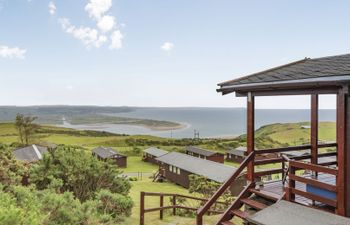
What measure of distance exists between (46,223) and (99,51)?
1735 inches

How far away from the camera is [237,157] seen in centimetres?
4525

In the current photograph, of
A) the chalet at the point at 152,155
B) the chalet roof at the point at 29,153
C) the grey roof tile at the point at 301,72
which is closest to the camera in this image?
the grey roof tile at the point at 301,72

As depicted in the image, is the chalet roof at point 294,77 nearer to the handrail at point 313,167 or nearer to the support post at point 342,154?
the support post at point 342,154

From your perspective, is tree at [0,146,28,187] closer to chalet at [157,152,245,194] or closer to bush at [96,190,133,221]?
bush at [96,190,133,221]

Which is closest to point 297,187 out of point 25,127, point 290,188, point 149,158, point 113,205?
point 290,188

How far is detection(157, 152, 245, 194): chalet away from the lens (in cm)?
2627

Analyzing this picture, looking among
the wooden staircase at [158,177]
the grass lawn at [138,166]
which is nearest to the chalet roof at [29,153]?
the grass lawn at [138,166]

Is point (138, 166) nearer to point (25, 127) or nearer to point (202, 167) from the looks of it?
point (202, 167)

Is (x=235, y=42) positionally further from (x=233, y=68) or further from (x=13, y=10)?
(x=13, y=10)

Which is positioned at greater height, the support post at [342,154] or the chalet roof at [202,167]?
the support post at [342,154]

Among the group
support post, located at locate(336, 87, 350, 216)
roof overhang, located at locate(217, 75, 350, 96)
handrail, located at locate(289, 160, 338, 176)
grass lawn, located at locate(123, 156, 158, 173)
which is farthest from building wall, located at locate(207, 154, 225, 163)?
support post, located at locate(336, 87, 350, 216)

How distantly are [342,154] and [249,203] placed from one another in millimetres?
2061

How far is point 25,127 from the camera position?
49.7 m

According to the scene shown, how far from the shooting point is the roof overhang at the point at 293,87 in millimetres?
4808
